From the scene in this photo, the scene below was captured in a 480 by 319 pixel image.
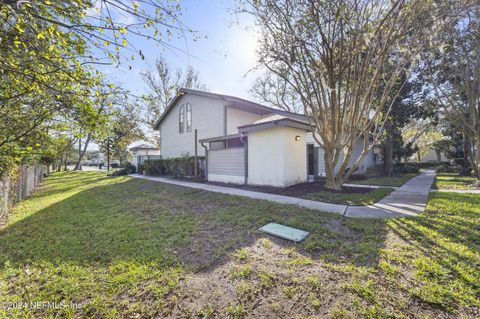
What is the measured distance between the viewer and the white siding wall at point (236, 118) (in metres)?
12.6

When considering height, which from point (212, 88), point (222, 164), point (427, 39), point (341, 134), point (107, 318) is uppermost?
point (212, 88)

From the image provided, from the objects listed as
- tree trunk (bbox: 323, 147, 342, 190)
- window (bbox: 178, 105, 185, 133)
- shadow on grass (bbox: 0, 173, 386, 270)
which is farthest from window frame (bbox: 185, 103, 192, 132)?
tree trunk (bbox: 323, 147, 342, 190)

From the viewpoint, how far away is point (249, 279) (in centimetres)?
258

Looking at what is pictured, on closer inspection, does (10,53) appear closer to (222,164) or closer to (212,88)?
(222,164)

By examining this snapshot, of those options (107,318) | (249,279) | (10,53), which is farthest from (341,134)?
(10,53)

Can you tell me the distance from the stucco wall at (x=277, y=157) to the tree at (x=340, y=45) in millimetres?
1294

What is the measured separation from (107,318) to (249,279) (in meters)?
1.52

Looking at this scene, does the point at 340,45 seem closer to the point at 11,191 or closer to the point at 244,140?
the point at 244,140

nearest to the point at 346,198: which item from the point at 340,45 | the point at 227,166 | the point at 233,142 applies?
the point at 340,45

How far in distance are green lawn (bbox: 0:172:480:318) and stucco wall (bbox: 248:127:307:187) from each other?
3.52m

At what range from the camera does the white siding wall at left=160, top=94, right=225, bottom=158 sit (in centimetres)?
1308

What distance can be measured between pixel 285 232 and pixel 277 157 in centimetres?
474

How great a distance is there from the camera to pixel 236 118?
12.9 meters

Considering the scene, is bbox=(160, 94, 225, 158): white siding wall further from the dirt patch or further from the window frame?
the dirt patch
